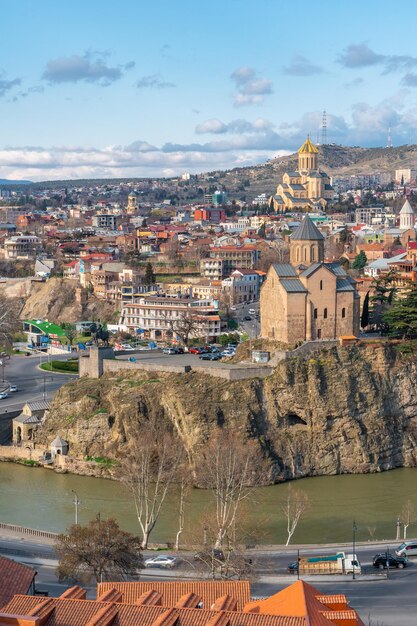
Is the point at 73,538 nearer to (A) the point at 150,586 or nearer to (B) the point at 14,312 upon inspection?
(A) the point at 150,586

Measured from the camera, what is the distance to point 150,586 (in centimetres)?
1925

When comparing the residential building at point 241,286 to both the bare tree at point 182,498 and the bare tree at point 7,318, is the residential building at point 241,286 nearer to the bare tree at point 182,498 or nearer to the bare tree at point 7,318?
the bare tree at point 7,318

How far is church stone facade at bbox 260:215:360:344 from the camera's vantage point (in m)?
42.8

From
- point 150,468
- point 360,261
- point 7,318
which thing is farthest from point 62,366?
point 360,261

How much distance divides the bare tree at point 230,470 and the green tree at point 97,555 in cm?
451

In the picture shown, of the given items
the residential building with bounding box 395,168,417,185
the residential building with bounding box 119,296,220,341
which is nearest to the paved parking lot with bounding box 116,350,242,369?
the residential building with bounding box 119,296,220,341

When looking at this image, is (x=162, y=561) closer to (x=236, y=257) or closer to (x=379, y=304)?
(x=379, y=304)

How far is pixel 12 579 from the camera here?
1964 cm

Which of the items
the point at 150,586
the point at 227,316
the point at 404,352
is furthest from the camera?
the point at 227,316

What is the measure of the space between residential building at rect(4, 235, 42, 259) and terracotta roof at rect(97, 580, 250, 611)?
75733mm

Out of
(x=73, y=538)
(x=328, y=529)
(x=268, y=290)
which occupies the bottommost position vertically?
(x=328, y=529)

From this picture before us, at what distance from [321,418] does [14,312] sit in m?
40.1

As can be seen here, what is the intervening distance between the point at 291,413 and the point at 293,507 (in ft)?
20.4

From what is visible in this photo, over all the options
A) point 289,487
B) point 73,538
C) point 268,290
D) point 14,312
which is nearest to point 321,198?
point 14,312
